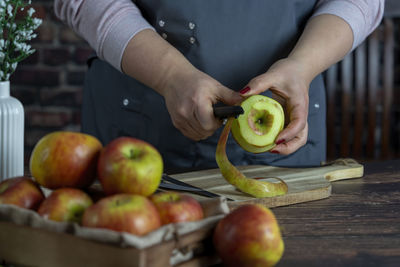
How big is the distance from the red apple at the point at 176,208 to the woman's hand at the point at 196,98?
1.27ft

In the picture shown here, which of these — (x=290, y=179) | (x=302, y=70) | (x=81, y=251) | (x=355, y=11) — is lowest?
(x=290, y=179)

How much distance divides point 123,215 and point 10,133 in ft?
1.17

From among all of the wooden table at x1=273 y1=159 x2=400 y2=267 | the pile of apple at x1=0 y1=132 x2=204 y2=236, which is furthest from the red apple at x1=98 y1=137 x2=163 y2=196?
the wooden table at x1=273 y1=159 x2=400 y2=267

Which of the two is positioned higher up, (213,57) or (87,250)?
(213,57)

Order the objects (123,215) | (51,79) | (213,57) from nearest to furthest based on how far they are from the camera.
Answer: (123,215) → (213,57) → (51,79)

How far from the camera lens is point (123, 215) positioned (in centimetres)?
57

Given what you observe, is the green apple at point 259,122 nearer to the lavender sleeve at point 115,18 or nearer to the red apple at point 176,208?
the lavender sleeve at point 115,18

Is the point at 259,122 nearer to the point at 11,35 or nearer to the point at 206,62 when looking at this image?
the point at 206,62

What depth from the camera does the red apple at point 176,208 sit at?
2.03ft

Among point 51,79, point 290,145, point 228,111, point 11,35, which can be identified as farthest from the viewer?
point 51,79

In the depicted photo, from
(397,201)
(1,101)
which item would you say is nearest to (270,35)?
(397,201)

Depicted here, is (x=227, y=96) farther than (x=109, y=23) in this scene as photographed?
No

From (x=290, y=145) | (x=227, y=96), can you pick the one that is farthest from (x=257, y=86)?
(x=290, y=145)

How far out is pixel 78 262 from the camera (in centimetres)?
58
